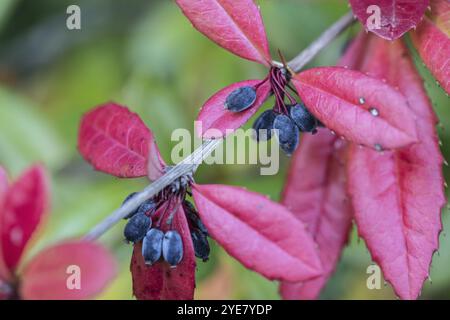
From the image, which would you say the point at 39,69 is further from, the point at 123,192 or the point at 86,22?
→ the point at 123,192

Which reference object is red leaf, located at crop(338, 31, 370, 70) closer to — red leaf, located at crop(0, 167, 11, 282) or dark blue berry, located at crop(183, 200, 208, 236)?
dark blue berry, located at crop(183, 200, 208, 236)

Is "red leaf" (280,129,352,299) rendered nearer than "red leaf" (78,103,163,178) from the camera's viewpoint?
No

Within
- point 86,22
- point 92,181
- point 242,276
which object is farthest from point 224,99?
point 86,22

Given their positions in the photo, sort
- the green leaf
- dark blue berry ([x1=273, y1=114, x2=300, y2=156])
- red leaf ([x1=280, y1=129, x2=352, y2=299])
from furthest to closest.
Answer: the green leaf
red leaf ([x1=280, y1=129, x2=352, y2=299])
dark blue berry ([x1=273, y1=114, x2=300, y2=156])

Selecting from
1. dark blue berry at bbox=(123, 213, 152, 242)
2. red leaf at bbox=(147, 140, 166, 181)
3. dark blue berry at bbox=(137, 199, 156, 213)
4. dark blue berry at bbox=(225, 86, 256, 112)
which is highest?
dark blue berry at bbox=(225, 86, 256, 112)

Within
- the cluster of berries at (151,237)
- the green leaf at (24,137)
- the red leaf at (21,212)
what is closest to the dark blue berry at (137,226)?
the cluster of berries at (151,237)

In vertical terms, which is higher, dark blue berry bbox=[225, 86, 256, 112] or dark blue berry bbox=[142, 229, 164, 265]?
dark blue berry bbox=[225, 86, 256, 112]

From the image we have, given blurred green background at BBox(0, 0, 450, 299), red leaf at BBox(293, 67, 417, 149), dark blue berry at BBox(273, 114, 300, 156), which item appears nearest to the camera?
red leaf at BBox(293, 67, 417, 149)

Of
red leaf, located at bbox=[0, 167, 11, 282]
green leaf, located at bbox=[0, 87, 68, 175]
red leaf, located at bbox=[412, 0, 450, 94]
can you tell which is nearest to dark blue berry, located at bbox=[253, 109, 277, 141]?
red leaf, located at bbox=[412, 0, 450, 94]
